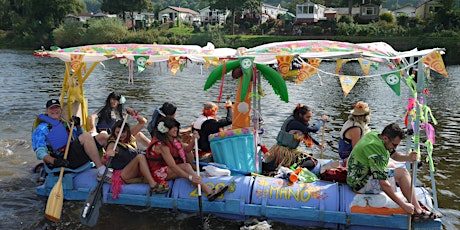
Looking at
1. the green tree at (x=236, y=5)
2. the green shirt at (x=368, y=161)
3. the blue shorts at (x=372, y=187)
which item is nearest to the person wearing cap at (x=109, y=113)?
the green shirt at (x=368, y=161)

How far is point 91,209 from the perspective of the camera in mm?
6961

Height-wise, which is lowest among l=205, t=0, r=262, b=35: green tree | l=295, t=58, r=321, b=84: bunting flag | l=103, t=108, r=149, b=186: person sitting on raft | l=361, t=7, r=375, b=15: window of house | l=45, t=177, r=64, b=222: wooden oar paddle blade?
l=45, t=177, r=64, b=222: wooden oar paddle blade

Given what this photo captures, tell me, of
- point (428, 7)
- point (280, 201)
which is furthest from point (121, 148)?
point (428, 7)

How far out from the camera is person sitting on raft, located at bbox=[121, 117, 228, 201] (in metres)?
7.09

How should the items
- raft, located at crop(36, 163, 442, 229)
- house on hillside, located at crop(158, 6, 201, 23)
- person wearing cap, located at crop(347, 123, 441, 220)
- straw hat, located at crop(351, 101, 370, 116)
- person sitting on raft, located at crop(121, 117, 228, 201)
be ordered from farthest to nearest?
1. house on hillside, located at crop(158, 6, 201, 23)
2. straw hat, located at crop(351, 101, 370, 116)
3. person sitting on raft, located at crop(121, 117, 228, 201)
4. raft, located at crop(36, 163, 442, 229)
5. person wearing cap, located at crop(347, 123, 441, 220)

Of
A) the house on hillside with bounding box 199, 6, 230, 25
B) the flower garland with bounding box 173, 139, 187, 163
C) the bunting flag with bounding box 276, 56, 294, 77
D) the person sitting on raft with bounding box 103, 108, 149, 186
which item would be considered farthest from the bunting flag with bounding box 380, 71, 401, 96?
the house on hillside with bounding box 199, 6, 230, 25

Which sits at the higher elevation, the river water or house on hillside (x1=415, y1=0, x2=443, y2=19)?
house on hillside (x1=415, y1=0, x2=443, y2=19)

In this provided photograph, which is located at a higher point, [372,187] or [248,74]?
[248,74]

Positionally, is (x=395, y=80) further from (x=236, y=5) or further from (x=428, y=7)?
(x=428, y=7)

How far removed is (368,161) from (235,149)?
221 centimetres

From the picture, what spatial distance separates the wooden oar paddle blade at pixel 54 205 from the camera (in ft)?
23.4

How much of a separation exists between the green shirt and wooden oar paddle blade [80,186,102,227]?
4.06m

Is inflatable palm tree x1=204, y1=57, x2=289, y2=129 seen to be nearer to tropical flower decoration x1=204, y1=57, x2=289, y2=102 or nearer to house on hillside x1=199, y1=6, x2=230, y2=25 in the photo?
tropical flower decoration x1=204, y1=57, x2=289, y2=102

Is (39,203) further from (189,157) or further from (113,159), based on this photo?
(189,157)
